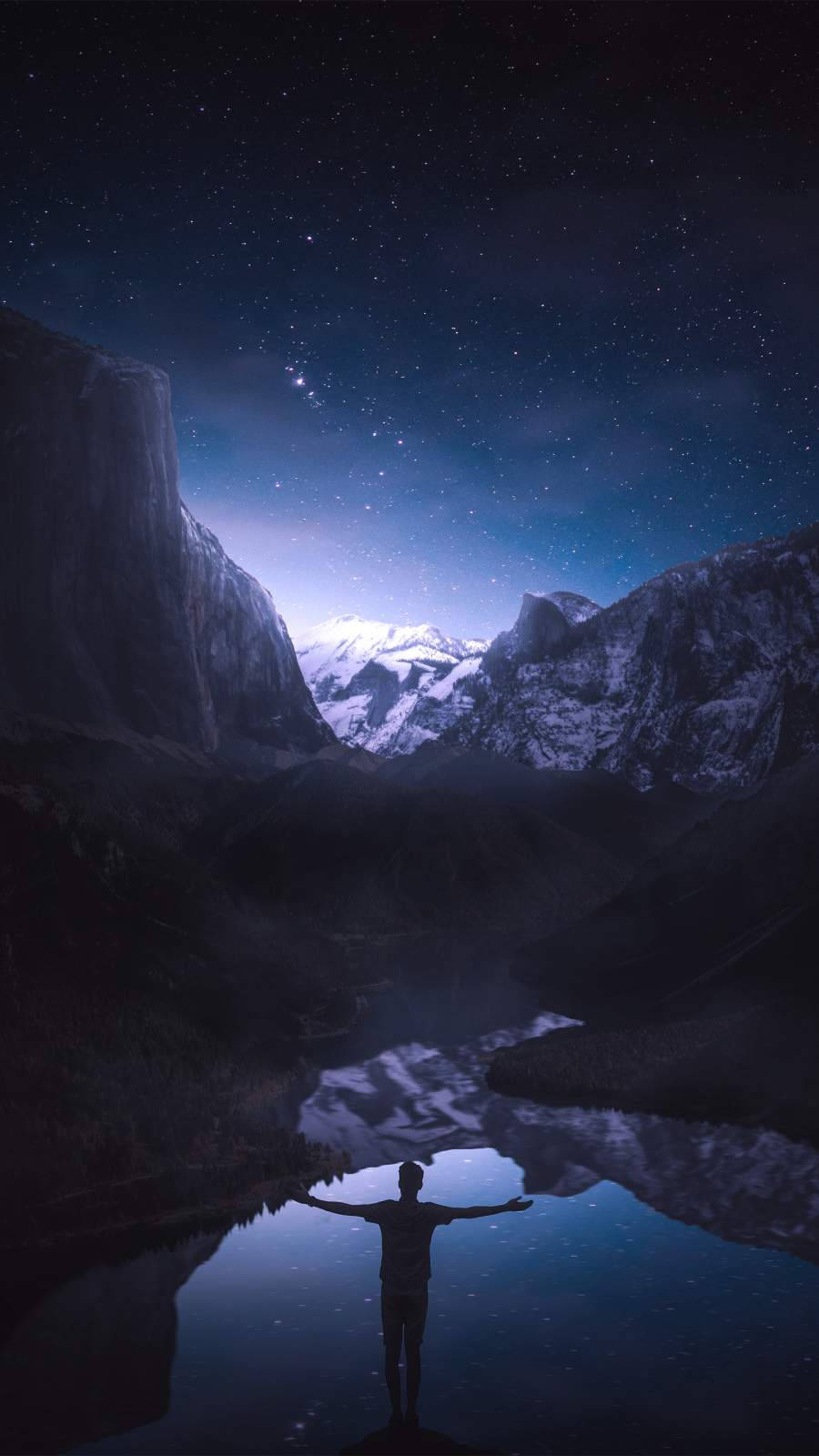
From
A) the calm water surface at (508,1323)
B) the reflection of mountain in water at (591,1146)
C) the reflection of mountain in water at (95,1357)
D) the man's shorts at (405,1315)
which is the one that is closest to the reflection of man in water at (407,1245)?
the man's shorts at (405,1315)

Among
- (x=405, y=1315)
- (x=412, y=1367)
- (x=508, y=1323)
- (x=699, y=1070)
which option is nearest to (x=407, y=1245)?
(x=405, y=1315)

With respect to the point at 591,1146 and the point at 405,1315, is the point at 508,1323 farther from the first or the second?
the point at 591,1146

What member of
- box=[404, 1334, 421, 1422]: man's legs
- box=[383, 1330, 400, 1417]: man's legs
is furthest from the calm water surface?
box=[383, 1330, 400, 1417]: man's legs

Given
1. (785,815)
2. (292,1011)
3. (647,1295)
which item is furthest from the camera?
(292,1011)

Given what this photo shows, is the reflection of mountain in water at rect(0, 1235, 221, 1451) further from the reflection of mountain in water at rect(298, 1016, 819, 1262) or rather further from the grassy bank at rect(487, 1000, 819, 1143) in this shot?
the grassy bank at rect(487, 1000, 819, 1143)

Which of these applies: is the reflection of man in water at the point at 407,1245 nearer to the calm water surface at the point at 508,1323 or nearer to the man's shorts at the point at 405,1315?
the man's shorts at the point at 405,1315

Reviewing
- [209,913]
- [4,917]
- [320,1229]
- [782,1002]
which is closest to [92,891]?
[4,917]

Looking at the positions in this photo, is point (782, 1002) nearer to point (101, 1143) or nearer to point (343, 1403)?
point (101, 1143)
